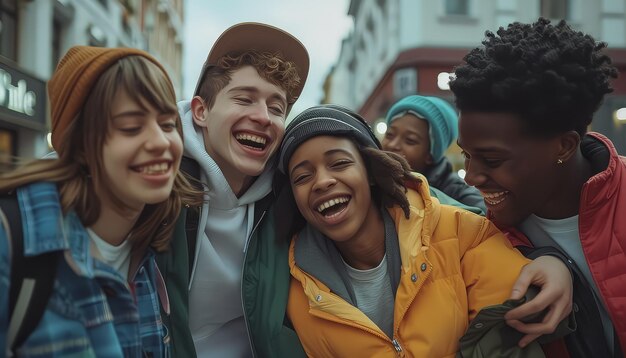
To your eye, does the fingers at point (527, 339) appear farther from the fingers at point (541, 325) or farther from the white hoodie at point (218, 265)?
the white hoodie at point (218, 265)

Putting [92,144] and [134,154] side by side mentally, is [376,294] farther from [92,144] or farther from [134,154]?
[92,144]

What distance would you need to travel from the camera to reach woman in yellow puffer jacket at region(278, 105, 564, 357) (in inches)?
79.0

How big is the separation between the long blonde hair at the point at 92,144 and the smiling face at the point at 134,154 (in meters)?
0.02

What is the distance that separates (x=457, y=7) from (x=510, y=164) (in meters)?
12.0

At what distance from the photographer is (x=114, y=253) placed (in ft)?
5.55

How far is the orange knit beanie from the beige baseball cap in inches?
31.6

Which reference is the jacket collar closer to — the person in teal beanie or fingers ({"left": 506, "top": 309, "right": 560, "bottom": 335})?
fingers ({"left": 506, "top": 309, "right": 560, "bottom": 335})

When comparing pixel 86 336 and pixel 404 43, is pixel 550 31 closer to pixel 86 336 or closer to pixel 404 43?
pixel 86 336

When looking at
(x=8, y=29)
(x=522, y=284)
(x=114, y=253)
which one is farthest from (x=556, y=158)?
(x=8, y=29)

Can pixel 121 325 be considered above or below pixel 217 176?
below

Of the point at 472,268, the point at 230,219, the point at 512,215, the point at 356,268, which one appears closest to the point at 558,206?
the point at 512,215

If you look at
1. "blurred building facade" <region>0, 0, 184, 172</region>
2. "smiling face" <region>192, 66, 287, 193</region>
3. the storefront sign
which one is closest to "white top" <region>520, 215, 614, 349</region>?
"smiling face" <region>192, 66, 287, 193</region>

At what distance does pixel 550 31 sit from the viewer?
2.03 m

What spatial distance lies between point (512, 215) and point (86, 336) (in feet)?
5.13
